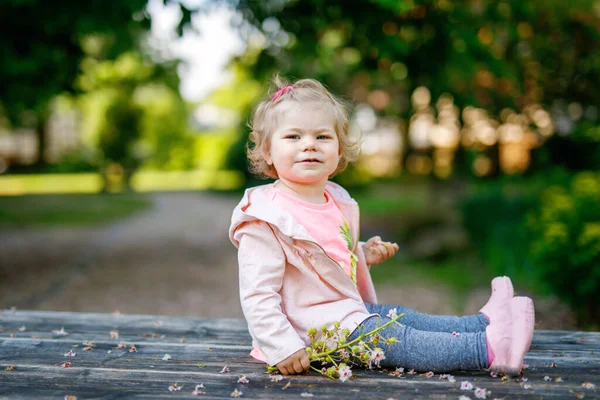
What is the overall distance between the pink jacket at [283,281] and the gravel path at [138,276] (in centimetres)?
363

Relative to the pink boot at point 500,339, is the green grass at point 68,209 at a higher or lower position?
higher

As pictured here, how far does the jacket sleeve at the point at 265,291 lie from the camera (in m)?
2.09

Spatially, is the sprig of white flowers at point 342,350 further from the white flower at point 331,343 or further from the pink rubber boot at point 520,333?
the pink rubber boot at point 520,333

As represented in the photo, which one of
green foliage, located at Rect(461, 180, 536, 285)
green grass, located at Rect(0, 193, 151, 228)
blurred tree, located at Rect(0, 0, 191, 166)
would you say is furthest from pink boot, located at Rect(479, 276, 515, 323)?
green grass, located at Rect(0, 193, 151, 228)

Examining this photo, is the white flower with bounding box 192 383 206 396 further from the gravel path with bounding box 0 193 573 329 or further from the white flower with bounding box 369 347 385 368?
the gravel path with bounding box 0 193 573 329

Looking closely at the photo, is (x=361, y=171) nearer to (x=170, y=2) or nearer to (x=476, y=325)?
(x=170, y=2)

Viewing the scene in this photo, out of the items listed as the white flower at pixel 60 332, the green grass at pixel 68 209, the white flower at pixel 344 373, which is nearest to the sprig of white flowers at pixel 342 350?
the white flower at pixel 344 373

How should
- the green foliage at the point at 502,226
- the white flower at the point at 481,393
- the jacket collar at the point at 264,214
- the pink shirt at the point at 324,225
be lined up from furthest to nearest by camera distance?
the green foliage at the point at 502,226
the pink shirt at the point at 324,225
the jacket collar at the point at 264,214
the white flower at the point at 481,393

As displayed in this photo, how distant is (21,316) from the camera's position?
9.96ft

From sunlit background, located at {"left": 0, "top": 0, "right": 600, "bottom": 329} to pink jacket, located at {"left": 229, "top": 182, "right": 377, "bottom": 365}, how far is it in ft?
2.23

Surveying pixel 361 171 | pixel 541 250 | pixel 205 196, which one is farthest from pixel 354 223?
pixel 205 196

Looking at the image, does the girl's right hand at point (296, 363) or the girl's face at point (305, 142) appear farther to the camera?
the girl's face at point (305, 142)

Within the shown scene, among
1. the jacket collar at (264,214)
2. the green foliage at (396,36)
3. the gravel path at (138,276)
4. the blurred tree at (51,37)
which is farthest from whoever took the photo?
the gravel path at (138,276)

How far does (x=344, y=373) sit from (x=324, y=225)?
0.59 meters
